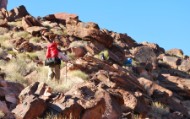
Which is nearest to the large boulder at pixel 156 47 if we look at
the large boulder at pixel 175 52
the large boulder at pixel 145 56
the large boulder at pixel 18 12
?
the large boulder at pixel 175 52

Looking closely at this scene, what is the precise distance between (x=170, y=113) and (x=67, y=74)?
4920mm

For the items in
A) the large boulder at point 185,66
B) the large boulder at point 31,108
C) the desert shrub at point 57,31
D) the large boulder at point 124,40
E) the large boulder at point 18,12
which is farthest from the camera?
the large boulder at point 124,40

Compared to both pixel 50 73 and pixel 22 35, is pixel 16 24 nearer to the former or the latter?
pixel 22 35

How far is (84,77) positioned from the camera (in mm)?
19141

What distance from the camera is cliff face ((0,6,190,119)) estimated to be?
38.5 feet

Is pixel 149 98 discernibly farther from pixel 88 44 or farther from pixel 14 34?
pixel 14 34

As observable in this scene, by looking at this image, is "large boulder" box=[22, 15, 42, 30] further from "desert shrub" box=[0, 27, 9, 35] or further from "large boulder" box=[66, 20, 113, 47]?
"large boulder" box=[66, 20, 113, 47]

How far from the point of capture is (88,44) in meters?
27.6

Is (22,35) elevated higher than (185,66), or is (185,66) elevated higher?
(185,66)

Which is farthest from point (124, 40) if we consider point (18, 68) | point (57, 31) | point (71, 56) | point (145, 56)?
point (18, 68)

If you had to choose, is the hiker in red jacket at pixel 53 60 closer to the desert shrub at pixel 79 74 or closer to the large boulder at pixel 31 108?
the desert shrub at pixel 79 74

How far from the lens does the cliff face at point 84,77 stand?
462 inches

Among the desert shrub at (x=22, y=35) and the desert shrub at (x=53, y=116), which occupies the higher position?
the desert shrub at (x=22, y=35)

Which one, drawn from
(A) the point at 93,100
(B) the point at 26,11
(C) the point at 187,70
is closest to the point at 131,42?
(C) the point at 187,70
